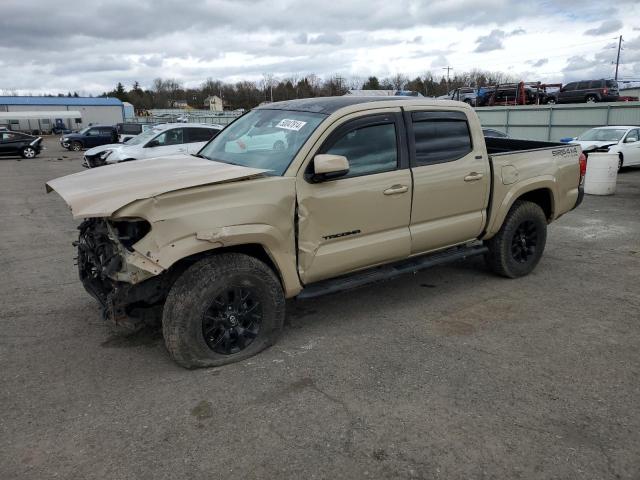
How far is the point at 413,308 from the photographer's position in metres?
4.83

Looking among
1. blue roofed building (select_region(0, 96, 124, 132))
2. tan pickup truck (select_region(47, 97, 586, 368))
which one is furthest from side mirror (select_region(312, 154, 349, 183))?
blue roofed building (select_region(0, 96, 124, 132))

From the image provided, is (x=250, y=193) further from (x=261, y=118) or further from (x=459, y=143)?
(x=459, y=143)

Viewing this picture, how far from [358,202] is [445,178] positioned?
1.03 metres

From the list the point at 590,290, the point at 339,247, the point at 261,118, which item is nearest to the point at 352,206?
the point at 339,247

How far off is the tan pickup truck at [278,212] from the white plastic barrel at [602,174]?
7.88 metres

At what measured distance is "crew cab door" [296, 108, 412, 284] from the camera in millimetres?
3873

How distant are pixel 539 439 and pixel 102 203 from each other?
299 cm

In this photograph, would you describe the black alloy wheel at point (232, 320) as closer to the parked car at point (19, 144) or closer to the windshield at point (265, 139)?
the windshield at point (265, 139)

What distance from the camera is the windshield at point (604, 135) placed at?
16125mm

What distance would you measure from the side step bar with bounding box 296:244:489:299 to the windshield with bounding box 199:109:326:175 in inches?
38.5

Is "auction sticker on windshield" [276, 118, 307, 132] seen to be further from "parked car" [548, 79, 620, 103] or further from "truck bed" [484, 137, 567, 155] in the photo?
"parked car" [548, 79, 620, 103]

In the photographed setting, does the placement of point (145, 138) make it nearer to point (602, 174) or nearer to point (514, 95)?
point (602, 174)

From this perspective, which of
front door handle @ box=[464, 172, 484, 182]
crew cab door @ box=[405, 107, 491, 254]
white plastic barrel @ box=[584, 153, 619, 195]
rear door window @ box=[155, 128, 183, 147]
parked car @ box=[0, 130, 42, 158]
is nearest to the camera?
crew cab door @ box=[405, 107, 491, 254]

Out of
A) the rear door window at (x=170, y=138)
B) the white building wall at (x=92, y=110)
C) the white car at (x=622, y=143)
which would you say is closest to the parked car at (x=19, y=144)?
the rear door window at (x=170, y=138)
